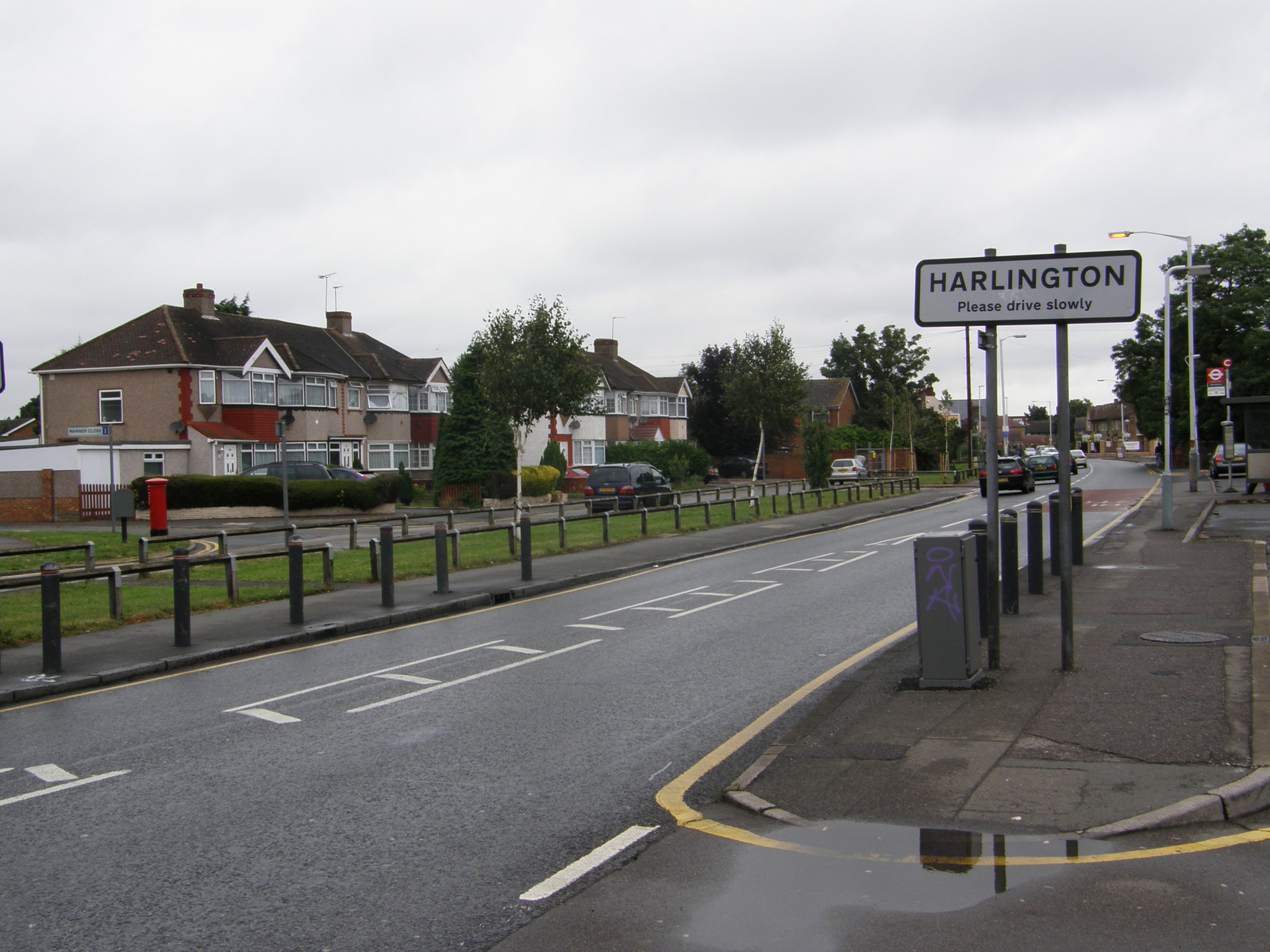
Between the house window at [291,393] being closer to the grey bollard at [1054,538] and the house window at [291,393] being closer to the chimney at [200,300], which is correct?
the chimney at [200,300]

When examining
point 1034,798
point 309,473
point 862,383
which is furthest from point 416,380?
point 862,383

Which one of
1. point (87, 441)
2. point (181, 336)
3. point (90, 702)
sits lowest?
point (90, 702)

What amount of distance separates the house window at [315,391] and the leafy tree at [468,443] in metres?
9.08

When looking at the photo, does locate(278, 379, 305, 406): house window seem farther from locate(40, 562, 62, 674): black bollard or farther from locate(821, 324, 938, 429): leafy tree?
locate(821, 324, 938, 429): leafy tree

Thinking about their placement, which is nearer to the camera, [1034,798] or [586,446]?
[1034,798]

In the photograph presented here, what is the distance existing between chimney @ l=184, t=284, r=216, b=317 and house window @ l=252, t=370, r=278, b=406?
534 centimetres

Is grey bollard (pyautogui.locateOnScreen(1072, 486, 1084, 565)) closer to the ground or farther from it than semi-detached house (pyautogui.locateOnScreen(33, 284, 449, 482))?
closer to the ground

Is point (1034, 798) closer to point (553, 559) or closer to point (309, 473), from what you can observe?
point (553, 559)

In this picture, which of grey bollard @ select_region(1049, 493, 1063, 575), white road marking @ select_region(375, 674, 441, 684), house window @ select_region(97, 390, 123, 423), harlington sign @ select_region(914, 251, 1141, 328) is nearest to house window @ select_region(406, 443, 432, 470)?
house window @ select_region(97, 390, 123, 423)

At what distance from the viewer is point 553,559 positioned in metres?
20.1

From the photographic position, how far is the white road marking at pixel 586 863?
468cm

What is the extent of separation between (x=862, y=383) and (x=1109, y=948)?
111m

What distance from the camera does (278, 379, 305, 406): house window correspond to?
48.3 m

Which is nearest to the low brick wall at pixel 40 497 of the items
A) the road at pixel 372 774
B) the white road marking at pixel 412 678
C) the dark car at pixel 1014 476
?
the road at pixel 372 774
